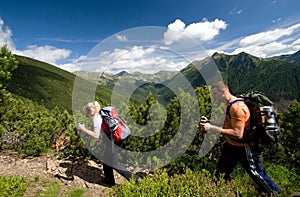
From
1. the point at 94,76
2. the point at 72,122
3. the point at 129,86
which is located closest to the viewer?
the point at 94,76

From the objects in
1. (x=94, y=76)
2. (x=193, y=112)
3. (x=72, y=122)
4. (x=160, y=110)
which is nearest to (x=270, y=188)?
(x=193, y=112)

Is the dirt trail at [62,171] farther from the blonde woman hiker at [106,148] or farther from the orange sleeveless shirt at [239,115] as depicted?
the orange sleeveless shirt at [239,115]

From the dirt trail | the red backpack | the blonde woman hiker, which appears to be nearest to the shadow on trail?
the dirt trail

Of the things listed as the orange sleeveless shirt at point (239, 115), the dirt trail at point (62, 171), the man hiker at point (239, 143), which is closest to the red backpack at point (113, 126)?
the dirt trail at point (62, 171)

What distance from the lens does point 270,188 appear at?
13.8ft

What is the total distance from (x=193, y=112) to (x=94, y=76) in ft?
9.28

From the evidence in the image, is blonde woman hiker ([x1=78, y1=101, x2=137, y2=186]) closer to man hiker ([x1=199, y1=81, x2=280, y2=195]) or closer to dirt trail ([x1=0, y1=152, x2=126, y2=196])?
dirt trail ([x1=0, y1=152, x2=126, y2=196])

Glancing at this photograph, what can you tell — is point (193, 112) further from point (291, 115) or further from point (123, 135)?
point (291, 115)

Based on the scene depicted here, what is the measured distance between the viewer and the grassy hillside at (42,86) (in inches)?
4941

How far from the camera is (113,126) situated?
19.3 feet

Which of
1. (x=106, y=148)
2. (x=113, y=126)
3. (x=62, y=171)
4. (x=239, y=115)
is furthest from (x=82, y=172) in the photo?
(x=239, y=115)

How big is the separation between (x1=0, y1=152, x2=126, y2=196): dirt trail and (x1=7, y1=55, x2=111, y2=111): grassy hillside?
10180 cm

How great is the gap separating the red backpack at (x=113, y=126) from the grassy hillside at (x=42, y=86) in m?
105

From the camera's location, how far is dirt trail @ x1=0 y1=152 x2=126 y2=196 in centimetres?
664
